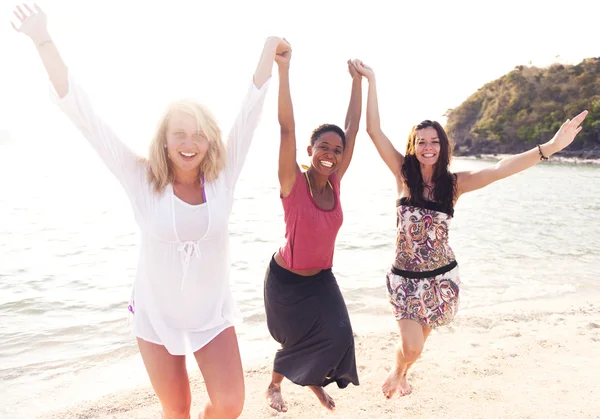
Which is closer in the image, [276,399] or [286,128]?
[286,128]

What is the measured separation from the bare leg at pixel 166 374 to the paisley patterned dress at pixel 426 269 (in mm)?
1849

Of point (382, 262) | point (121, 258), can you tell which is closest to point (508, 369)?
point (382, 262)

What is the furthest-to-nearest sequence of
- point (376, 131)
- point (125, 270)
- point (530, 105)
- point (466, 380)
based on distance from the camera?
point (530, 105)
point (125, 270)
point (466, 380)
point (376, 131)

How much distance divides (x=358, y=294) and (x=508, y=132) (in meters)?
67.6

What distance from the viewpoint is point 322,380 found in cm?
370

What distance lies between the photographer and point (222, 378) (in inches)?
115

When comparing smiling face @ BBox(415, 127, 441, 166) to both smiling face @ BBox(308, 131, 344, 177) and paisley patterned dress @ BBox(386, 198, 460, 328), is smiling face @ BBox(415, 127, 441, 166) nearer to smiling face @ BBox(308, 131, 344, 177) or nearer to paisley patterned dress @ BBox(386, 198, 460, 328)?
paisley patterned dress @ BBox(386, 198, 460, 328)

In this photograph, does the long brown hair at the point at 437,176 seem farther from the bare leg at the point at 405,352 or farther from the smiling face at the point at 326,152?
the bare leg at the point at 405,352

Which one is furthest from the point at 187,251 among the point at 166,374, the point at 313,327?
the point at 313,327

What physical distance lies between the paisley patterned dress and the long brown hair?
7 centimetres

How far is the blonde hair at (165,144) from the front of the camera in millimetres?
2861

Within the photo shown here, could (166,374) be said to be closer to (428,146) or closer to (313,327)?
Result: (313,327)

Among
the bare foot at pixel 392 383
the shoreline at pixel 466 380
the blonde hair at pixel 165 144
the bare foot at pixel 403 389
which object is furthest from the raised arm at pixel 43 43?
the bare foot at pixel 403 389

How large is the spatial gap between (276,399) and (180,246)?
5.87 ft
